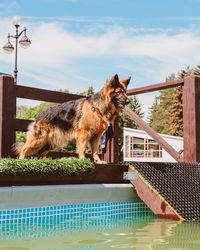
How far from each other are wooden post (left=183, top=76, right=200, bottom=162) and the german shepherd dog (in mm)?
1490

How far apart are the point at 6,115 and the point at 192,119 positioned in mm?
3252

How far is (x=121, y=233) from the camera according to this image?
3533mm

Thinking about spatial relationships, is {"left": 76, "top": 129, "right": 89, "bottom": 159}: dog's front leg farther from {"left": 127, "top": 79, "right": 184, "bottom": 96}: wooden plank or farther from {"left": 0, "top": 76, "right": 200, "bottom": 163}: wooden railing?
{"left": 127, "top": 79, "right": 184, "bottom": 96}: wooden plank

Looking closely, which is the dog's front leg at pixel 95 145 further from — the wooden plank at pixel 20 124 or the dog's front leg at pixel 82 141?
the wooden plank at pixel 20 124

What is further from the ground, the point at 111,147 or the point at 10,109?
the point at 10,109

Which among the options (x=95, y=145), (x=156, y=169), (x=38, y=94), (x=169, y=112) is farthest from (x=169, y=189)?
(x=169, y=112)

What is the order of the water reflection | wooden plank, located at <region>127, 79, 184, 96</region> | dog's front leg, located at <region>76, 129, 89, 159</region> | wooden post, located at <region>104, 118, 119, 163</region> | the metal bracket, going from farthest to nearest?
wooden post, located at <region>104, 118, 119, 163</region>
wooden plank, located at <region>127, 79, 184, 96</region>
dog's front leg, located at <region>76, 129, 89, 159</region>
the metal bracket
the water reflection

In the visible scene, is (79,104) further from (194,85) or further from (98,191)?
(194,85)

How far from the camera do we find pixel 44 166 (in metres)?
4.33

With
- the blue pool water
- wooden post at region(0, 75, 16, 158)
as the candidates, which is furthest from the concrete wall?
wooden post at region(0, 75, 16, 158)

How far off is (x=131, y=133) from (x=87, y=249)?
1067 inches

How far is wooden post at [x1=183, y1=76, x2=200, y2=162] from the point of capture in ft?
19.7

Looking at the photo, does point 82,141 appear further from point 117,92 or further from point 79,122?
point 117,92

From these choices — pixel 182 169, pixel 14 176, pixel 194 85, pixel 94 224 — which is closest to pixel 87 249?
pixel 94 224
